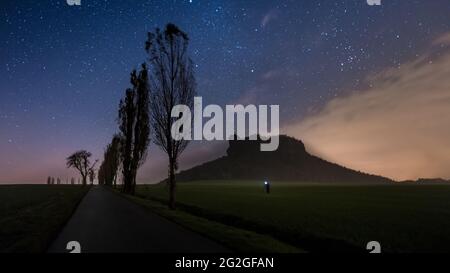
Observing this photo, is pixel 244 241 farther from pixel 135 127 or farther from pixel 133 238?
pixel 135 127

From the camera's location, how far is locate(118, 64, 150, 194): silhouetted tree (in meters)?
54.2

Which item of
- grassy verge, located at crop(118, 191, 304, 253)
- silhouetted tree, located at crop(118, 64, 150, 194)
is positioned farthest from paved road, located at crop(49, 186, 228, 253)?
silhouetted tree, located at crop(118, 64, 150, 194)

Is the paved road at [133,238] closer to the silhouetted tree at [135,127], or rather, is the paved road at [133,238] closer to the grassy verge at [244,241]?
the grassy verge at [244,241]

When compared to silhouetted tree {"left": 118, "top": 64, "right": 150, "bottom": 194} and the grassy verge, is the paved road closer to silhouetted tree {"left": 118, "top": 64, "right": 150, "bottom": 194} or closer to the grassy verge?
the grassy verge

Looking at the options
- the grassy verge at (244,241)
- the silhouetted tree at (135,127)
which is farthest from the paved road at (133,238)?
the silhouetted tree at (135,127)

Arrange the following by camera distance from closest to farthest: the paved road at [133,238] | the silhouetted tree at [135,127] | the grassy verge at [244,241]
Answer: the paved road at [133,238] < the grassy verge at [244,241] < the silhouetted tree at [135,127]

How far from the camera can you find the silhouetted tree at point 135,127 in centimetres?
5419

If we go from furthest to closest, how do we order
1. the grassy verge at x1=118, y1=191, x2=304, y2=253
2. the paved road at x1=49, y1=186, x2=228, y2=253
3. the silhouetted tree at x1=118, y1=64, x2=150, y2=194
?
the silhouetted tree at x1=118, y1=64, x2=150, y2=194
the grassy verge at x1=118, y1=191, x2=304, y2=253
the paved road at x1=49, y1=186, x2=228, y2=253

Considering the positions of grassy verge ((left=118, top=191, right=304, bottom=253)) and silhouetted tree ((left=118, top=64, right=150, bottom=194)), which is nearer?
grassy verge ((left=118, top=191, right=304, bottom=253))
